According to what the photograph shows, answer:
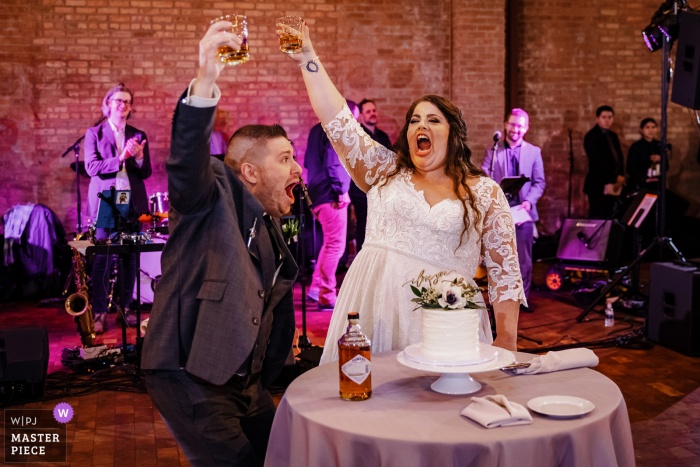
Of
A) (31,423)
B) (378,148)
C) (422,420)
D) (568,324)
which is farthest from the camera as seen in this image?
(568,324)

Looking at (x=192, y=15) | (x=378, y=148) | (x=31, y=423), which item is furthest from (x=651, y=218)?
(x=31, y=423)

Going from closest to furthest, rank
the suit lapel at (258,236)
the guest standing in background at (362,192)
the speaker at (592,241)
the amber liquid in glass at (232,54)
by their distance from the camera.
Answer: the amber liquid in glass at (232,54), the suit lapel at (258,236), the speaker at (592,241), the guest standing in background at (362,192)

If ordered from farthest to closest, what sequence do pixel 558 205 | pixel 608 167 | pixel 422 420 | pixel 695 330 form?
pixel 558 205, pixel 608 167, pixel 695 330, pixel 422 420

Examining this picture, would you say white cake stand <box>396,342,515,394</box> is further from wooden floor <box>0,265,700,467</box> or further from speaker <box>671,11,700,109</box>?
speaker <box>671,11,700,109</box>

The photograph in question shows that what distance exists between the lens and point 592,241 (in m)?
6.75

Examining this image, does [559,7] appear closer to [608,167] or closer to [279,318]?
[608,167]

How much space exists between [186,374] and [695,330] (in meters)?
4.20

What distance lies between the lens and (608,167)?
8.52 m

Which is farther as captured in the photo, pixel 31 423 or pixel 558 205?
pixel 558 205

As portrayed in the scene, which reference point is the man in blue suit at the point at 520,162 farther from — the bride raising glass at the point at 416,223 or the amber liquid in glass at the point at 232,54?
the amber liquid in glass at the point at 232,54

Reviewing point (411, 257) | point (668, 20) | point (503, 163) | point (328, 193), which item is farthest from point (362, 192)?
point (411, 257)

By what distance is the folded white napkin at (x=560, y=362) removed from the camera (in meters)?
1.93

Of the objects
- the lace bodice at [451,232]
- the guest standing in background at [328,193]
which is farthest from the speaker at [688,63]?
the lace bodice at [451,232]

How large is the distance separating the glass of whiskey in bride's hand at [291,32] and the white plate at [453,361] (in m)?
1.18
